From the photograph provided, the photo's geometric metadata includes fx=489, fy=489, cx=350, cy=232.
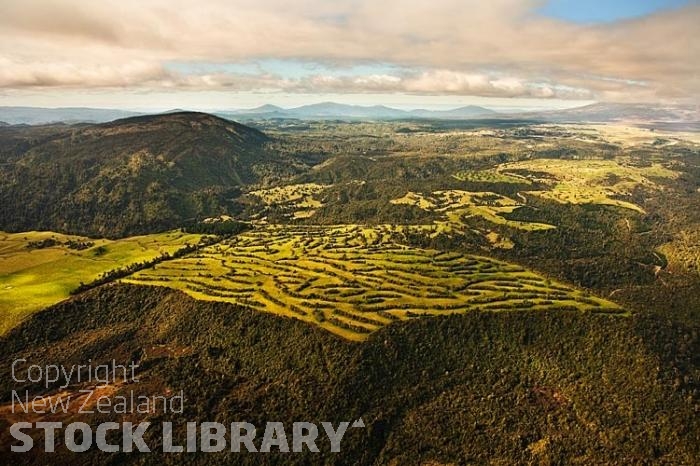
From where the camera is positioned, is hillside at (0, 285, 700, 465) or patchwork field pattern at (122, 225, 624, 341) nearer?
hillside at (0, 285, 700, 465)

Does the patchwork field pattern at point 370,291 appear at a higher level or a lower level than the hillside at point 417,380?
higher

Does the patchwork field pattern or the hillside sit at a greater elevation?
the patchwork field pattern

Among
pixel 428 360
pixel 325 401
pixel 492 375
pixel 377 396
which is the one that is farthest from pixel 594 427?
pixel 325 401

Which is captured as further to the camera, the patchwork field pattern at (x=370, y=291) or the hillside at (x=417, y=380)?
the patchwork field pattern at (x=370, y=291)

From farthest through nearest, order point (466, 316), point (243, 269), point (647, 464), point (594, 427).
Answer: point (243, 269) < point (466, 316) < point (594, 427) < point (647, 464)

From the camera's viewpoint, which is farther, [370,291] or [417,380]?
[370,291]

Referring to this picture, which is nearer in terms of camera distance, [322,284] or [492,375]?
[492,375]

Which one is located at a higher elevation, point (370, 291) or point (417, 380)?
point (370, 291)

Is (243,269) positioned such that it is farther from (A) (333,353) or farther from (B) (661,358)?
(B) (661,358)
